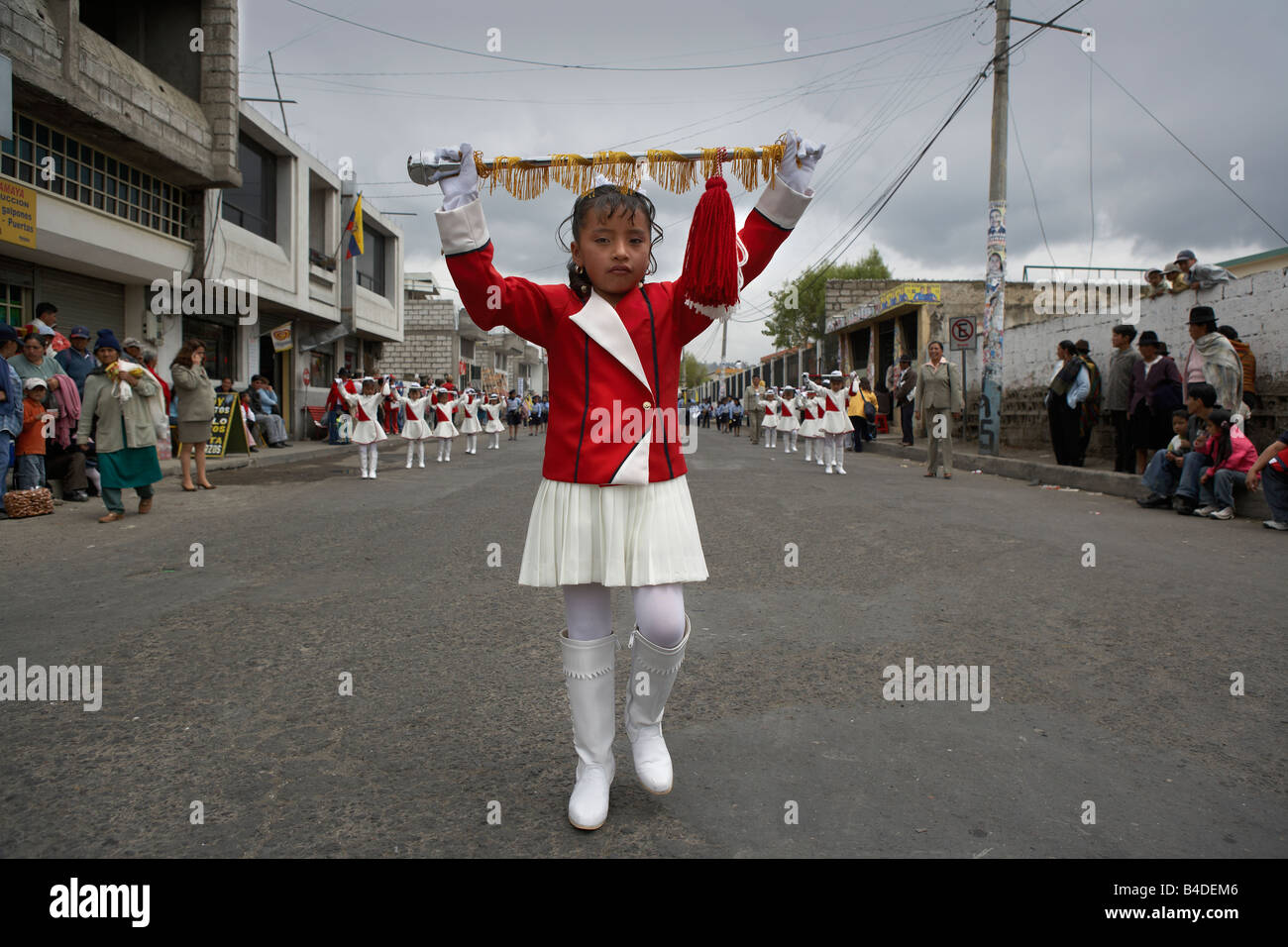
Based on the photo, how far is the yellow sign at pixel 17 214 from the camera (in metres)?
12.0

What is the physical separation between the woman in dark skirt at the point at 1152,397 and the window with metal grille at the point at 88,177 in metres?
15.1

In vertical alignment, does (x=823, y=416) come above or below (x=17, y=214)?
below

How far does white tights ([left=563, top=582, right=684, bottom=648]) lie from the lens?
2373 mm

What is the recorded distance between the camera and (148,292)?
1698 centimetres

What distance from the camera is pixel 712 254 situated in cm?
241

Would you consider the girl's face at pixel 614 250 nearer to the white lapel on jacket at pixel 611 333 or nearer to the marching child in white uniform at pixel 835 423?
the white lapel on jacket at pixel 611 333

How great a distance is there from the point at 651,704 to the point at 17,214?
45.4ft

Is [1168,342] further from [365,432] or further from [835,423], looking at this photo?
[365,432]

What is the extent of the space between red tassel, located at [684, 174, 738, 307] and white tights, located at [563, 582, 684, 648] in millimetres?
793

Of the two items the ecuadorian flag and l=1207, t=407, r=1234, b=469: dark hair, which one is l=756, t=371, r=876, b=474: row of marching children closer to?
l=1207, t=407, r=1234, b=469: dark hair

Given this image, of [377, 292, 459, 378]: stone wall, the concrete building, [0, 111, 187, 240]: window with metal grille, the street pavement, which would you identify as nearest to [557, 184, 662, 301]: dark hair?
the street pavement

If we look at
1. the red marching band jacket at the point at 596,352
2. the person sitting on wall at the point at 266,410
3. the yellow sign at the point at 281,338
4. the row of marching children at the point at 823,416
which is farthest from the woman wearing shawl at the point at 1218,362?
the yellow sign at the point at 281,338

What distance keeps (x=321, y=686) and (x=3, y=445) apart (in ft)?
23.0

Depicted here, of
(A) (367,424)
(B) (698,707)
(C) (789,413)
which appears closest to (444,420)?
(A) (367,424)
